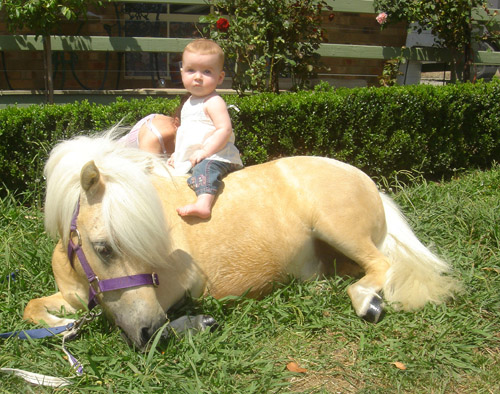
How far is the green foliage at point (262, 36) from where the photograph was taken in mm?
6367

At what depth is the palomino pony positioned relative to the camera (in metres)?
2.58

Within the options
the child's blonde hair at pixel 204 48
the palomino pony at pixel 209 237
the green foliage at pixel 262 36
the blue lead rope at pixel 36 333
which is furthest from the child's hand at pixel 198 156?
the green foliage at pixel 262 36

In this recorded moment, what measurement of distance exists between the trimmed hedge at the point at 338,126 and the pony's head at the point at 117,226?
1.98 metres

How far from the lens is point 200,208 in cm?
311

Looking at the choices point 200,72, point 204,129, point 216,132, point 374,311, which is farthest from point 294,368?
point 200,72

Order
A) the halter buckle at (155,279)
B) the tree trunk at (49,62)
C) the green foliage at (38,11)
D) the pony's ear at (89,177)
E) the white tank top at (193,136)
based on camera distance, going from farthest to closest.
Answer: the tree trunk at (49,62) → the green foliage at (38,11) → the white tank top at (193,136) → the halter buckle at (155,279) → the pony's ear at (89,177)

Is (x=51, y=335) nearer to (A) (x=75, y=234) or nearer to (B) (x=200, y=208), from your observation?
(A) (x=75, y=234)

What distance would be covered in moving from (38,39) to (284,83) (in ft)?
12.0

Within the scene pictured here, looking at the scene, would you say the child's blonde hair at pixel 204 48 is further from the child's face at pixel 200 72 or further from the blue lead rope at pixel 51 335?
the blue lead rope at pixel 51 335

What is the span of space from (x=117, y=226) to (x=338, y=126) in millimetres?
3625

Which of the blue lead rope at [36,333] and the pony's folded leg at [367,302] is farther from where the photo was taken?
the pony's folded leg at [367,302]

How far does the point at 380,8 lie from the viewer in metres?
8.16

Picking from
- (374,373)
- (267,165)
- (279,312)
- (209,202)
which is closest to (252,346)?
(279,312)

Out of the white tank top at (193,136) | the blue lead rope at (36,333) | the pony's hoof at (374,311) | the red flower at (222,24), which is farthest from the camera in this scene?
the red flower at (222,24)
